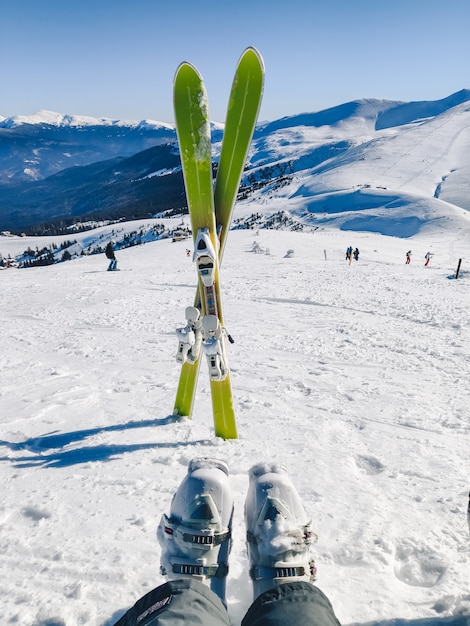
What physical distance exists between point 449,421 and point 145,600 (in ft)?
12.4

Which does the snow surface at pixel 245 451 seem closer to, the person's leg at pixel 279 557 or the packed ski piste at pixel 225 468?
the packed ski piste at pixel 225 468

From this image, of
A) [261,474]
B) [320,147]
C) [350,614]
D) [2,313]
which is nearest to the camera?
[350,614]

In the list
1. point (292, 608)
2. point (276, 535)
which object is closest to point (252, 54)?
point (276, 535)

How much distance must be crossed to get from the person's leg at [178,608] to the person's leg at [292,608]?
15 centimetres

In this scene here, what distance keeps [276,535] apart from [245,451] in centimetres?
153

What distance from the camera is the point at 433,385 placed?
18.1 feet

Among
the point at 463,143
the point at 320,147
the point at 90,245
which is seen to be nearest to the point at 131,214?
the point at 90,245

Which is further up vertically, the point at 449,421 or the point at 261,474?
the point at 261,474

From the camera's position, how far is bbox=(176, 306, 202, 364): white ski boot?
381 cm

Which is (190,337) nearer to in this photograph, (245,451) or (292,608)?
(245,451)

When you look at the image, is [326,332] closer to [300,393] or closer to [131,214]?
[300,393]

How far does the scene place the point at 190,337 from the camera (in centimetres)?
381

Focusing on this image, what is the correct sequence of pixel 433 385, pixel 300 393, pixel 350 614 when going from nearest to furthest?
pixel 350 614 < pixel 300 393 < pixel 433 385

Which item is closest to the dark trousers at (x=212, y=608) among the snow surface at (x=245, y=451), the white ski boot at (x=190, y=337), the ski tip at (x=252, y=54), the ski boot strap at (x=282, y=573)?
the ski boot strap at (x=282, y=573)
